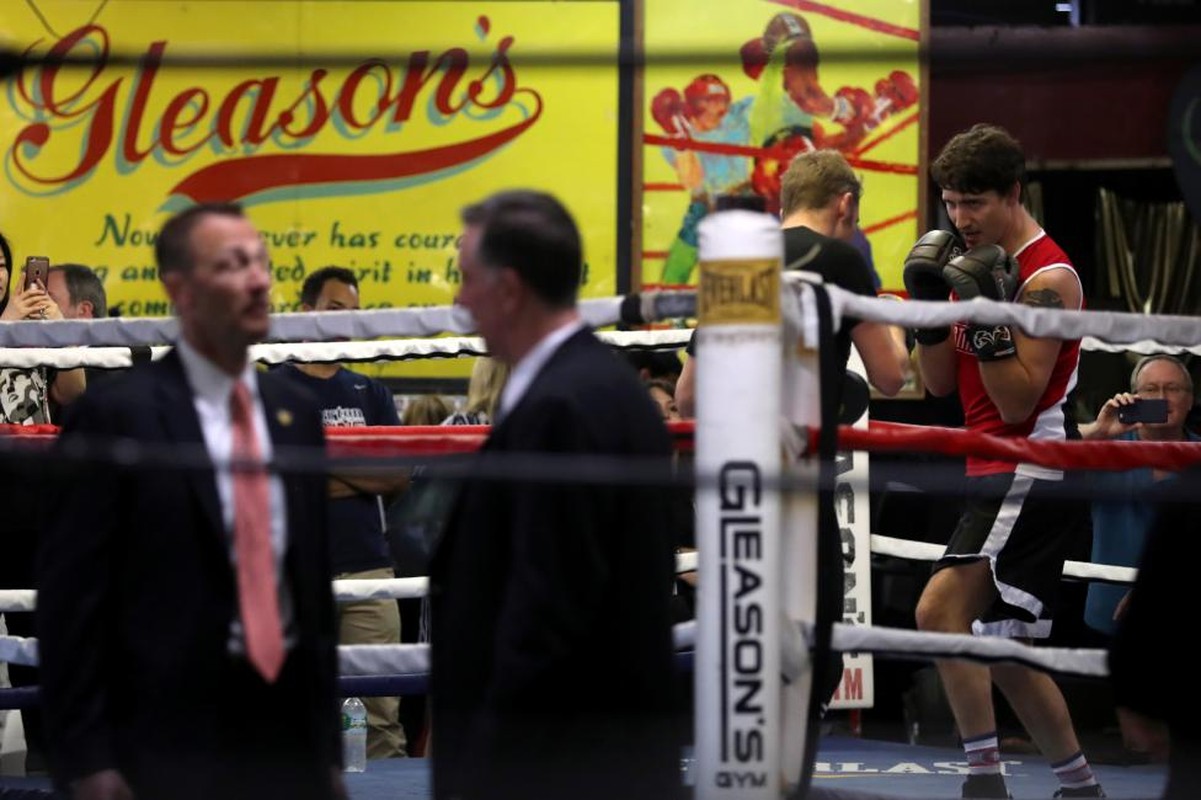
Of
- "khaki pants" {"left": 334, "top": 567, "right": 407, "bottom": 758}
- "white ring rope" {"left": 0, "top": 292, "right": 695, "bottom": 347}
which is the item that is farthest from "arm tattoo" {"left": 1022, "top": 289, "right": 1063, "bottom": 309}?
"khaki pants" {"left": 334, "top": 567, "right": 407, "bottom": 758}

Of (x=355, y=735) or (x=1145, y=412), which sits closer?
(x=1145, y=412)

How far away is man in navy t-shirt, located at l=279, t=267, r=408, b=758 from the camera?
17.8 feet

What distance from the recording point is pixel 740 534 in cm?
291

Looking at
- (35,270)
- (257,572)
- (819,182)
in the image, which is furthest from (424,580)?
(257,572)

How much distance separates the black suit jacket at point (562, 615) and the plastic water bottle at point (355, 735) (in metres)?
2.18

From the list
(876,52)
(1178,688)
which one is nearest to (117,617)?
(876,52)

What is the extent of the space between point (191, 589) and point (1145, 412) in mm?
2946

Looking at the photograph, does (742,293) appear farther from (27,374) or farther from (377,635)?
(377,635)

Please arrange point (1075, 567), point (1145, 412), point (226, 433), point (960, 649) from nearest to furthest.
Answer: point (226, 433), point (960, 649), point (1075, 567), point (1145, 412)

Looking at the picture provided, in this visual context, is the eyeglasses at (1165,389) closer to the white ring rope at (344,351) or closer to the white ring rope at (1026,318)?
the white ring rope at (344,351)

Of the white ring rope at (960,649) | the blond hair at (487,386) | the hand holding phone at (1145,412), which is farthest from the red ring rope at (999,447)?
the blond hair at (487,386)

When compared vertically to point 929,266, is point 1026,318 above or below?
below

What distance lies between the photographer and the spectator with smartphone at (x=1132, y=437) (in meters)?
4.99

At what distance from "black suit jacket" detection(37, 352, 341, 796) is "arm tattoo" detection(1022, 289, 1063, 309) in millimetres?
1933
